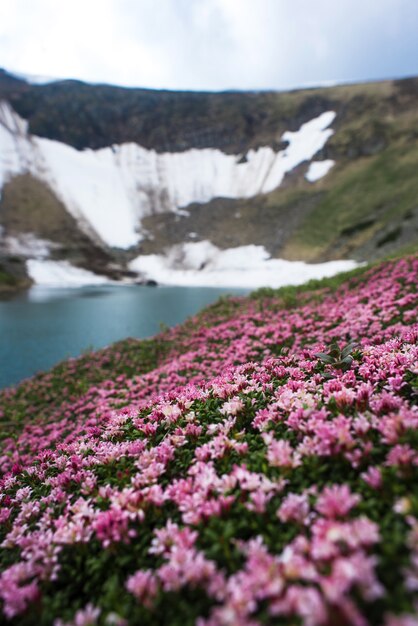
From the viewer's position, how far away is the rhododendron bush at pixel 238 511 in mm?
1619

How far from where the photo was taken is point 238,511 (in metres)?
2.29

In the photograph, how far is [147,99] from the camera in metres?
120

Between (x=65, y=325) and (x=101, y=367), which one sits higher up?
(x=101, y=367)

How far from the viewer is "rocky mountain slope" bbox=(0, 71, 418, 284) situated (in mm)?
67812

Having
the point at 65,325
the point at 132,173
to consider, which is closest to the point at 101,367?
the point at 65,325

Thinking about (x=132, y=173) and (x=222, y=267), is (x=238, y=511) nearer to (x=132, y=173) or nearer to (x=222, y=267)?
(x=222, y=267)

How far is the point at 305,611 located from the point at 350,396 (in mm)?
1900

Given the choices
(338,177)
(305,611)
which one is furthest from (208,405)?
(338,177)

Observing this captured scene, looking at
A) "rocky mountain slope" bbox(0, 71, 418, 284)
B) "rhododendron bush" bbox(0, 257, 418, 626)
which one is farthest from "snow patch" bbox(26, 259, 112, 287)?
"rhododendron bush" bbox(0, 257, 418, 626)

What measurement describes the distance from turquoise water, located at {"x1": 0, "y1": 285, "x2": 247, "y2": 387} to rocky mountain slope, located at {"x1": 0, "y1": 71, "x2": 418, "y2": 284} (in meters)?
29.3

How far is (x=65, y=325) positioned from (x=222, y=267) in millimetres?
46260

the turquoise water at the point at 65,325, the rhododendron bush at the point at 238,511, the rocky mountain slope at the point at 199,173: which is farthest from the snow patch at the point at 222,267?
the rhododendron bush at the point at 238,511

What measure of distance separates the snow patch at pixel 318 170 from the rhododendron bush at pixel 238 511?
88.0 meters

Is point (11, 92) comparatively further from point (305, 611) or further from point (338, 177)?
point (305, 611)
